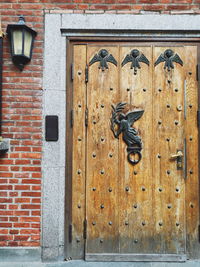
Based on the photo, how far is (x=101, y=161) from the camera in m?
3.25

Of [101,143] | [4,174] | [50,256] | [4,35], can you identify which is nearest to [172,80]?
[101,143]

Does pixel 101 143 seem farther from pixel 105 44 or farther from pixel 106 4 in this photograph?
pixel 106 4

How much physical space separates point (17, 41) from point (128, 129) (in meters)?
1.58

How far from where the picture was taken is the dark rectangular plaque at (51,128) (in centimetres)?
315

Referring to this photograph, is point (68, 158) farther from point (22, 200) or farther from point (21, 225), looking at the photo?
point (21, 225)

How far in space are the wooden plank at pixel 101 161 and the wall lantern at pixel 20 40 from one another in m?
0.69

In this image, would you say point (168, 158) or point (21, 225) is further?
point (168, 158)

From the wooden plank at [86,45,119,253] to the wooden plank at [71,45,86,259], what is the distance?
68mm

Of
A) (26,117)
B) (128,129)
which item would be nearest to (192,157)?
(128,129)

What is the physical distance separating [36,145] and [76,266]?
140 centimetres

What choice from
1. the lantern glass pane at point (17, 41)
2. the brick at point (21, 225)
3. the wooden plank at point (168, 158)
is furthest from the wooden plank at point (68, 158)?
A: the wooden plank at point (168, 158)

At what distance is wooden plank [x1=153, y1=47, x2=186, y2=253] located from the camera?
3205 mm

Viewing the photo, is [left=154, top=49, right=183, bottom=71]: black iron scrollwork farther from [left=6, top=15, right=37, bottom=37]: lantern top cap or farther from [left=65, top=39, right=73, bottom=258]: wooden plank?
[left=6, top=15, right=37, bottom=37]: lantern top cap

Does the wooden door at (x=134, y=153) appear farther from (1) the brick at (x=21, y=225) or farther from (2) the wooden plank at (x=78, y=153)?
(1) the brick at (x=21, y=225)
